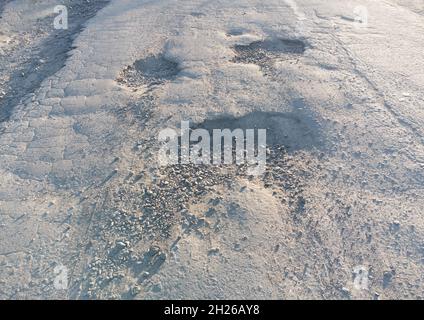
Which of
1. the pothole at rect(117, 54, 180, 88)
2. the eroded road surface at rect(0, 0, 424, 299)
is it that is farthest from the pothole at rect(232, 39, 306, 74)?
the pothole at rect(117, 54, 180, 88)

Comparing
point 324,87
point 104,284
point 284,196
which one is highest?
point 324,87

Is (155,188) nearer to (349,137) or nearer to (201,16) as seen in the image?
(349,137)

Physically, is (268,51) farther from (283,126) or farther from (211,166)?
(211,166)

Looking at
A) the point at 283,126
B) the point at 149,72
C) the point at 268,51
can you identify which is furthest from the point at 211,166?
the point at 268,51

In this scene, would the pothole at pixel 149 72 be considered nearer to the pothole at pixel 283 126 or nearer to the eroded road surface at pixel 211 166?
the eroded road surface at pixel 211 166

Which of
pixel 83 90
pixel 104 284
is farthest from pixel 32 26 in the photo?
pixel 104 284

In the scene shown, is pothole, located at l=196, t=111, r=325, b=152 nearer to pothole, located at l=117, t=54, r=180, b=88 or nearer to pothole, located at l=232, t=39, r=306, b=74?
pothole, located at l=232, t=39, r=306, b=74

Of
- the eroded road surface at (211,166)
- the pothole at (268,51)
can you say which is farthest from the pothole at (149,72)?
the pothole at (268,51)
